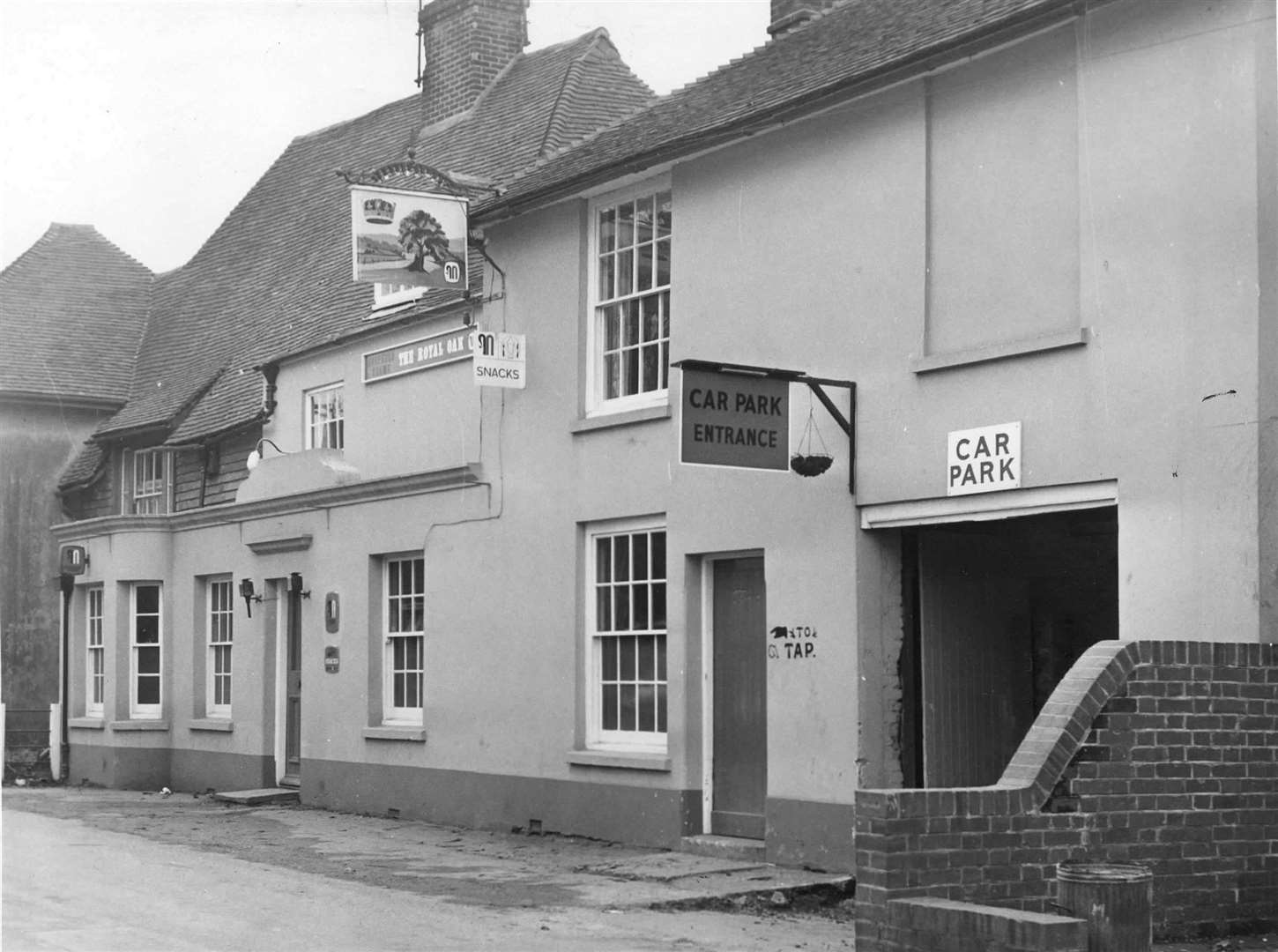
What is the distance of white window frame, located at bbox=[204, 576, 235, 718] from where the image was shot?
23.5 metres

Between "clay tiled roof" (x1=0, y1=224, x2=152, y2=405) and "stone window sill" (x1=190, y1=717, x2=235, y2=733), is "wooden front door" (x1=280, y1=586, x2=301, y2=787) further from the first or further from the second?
"clay tiled roof" (x1=0, y1=224, x2=152, y2=405)

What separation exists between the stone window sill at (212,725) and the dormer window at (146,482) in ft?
14.2

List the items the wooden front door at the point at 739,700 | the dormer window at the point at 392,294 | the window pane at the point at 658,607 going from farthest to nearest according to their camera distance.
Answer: the dormer window at the point at 392,294
the window pane at the point at 658,607
the wooden front door at the point at 739,700

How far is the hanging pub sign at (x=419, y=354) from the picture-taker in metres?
18.1

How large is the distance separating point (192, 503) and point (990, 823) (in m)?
18.5

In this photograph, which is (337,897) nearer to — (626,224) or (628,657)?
(628,657)

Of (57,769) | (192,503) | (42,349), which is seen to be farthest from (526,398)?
(42,349)

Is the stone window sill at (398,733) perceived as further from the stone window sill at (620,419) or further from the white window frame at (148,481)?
the white window frame at (148,481)

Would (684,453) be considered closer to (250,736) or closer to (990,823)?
(990,823)

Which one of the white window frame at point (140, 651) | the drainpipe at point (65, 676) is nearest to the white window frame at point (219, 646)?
the white window frame at point (140, 651)

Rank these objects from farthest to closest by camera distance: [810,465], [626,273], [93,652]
A: [93,652]
[626,273]
[810,465]

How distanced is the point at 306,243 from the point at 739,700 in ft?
46.1

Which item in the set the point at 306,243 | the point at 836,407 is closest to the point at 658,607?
the point at 836,407

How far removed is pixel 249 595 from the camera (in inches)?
863
